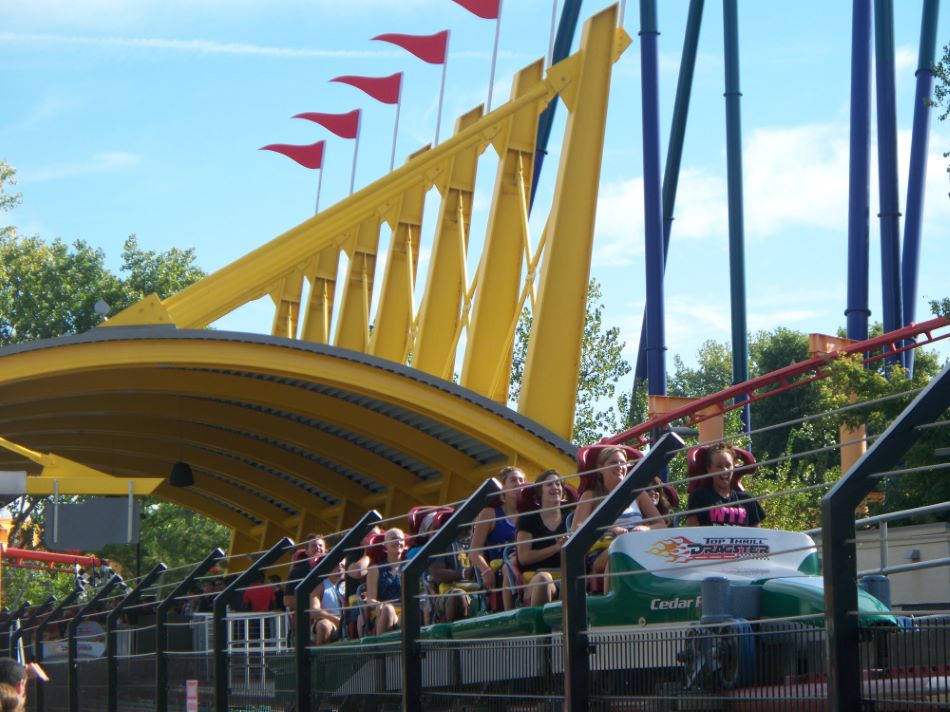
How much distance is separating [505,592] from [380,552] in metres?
3.05

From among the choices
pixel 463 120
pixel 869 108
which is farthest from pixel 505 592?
pixel 463 120

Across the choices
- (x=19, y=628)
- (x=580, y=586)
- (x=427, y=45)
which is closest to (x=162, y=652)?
(x=580, y=586)

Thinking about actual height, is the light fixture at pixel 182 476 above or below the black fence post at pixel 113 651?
above

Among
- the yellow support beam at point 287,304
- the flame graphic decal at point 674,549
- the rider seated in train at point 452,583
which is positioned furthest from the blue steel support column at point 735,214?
the flame graphic decal at point 674,549

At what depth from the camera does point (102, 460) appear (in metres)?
29.2

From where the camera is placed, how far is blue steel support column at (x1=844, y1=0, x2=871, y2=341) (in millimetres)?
26312

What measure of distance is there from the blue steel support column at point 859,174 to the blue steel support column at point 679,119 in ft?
Answer: 24.9

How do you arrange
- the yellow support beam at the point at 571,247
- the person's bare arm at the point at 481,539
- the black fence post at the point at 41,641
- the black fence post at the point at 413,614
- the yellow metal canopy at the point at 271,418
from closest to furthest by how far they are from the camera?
the black fence post at the point at 413,614, the person's bare arm at the point at 481,539, the black fence post at the point at 41,641, the yellow metal canopy at the point at 271,418, the yellow support beam at the point at 571,247

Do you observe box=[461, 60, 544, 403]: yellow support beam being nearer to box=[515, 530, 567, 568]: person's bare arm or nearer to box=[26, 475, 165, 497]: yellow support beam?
box=[26, 475, 165, 497]: yellow support beam

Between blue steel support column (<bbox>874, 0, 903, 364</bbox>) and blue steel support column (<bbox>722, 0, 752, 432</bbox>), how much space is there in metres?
2.79

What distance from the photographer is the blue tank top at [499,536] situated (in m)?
9.40

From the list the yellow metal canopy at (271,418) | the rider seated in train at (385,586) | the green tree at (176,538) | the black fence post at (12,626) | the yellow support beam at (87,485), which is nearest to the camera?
the rider seated in train at (385,586)

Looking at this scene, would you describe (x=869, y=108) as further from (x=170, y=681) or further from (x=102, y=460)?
(x=170, y=681)

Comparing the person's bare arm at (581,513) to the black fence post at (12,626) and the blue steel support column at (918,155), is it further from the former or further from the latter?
the blue steel support column at (918,155)
